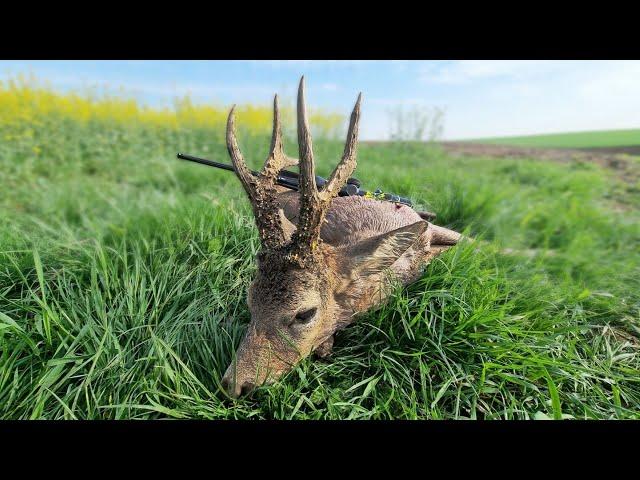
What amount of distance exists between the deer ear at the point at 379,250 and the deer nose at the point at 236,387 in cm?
82

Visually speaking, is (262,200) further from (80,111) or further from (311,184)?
(80,111)

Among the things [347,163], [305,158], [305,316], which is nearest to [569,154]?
[347,163]

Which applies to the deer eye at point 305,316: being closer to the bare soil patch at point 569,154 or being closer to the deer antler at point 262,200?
the deer antler at point 262,200

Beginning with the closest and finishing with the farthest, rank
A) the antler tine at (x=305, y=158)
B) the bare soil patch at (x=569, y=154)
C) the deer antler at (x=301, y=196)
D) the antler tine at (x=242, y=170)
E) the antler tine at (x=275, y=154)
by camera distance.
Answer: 1. the antler tine at (x=305, y=158)
2. the deer antler at (x=301, y=196)
3. the antler tine at (x=242, y=170)
4. the antler tine at (x=275, y=154)
5. the bare soil patch at (x=569, y=154)

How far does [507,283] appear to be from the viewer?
2.92 metres

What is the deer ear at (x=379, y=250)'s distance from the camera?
2.14 meters

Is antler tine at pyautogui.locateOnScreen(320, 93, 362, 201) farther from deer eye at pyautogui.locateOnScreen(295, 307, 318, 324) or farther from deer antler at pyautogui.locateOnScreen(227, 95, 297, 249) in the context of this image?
deer eye at pyautogui.locateOnScreen(295, 307, 318, 324)

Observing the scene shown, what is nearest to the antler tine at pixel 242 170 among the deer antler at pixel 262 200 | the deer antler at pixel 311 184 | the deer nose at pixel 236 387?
the deer antler at pixel 262 200

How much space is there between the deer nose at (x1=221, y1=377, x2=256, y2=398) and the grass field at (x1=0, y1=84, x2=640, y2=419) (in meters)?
0.08

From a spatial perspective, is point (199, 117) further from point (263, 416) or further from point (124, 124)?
point (263, 416)

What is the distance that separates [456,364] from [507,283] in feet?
2.97

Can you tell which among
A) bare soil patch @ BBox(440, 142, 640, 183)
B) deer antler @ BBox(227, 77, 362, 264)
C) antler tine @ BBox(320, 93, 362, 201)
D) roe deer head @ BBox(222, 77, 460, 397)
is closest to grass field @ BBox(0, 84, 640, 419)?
roe deer head @ BBox(222, 77, 460, 397)

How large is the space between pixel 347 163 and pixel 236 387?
1283 millimetres

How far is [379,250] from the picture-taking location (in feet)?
7.23
